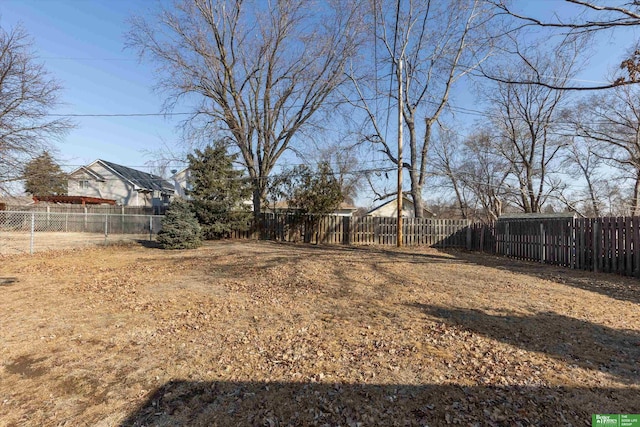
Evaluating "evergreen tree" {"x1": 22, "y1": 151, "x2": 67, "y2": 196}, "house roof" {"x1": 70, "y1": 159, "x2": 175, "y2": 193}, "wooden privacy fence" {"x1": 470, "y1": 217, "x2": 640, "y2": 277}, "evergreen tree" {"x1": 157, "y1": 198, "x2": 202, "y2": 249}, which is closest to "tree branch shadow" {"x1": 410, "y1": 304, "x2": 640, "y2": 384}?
"wooden privacy fence" {"x1": 470, "y1": 217, "x2": 640, "y2": 277}

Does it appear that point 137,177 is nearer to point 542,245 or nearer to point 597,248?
point 542,245

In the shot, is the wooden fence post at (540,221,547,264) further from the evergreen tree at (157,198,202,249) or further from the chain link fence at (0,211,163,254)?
the chain link fence at (0,211,163,254)

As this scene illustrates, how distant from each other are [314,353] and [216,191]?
13066mm

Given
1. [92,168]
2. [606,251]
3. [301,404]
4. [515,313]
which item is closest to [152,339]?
Result: [301,404]

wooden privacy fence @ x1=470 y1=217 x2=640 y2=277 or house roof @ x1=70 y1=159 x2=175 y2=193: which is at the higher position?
house roof @ x1=70 y1=159 x2=175 y2=193

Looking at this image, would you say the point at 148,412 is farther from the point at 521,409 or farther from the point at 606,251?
the point at 606,251

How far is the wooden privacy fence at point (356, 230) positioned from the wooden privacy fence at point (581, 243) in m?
4.41

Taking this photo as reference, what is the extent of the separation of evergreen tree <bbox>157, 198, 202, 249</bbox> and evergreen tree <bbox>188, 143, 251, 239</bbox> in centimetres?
207

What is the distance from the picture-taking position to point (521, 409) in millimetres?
2318

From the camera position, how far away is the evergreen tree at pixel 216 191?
48.7 ft

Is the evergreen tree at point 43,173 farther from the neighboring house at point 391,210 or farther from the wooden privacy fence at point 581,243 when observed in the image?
the neighboring house at point 391,210

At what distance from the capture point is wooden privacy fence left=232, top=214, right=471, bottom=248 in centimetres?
1683

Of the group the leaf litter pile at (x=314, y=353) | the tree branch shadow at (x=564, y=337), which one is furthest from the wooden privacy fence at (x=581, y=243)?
the tree branch shadow at (x=564, y=337)

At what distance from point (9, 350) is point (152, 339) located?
1424mm
